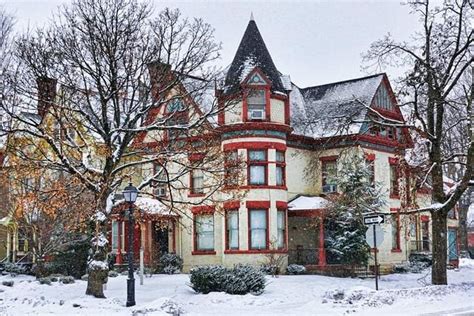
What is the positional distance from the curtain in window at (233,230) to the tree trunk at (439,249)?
1154 centimetres

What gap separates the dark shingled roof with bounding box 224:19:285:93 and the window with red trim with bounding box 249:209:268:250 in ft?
20.9

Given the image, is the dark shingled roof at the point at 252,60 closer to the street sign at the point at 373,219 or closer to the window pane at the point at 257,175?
the window pane at the point at 257,175

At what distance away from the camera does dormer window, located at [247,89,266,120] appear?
3453cm

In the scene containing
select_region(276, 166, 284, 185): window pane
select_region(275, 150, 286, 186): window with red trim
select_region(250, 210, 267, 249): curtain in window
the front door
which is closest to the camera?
select_region(250, 210, 267, 249): curtain in window

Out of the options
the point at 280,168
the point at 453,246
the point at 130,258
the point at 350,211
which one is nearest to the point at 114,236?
the point at 280,168

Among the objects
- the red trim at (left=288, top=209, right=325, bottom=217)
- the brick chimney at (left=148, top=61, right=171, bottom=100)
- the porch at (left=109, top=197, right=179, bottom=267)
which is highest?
the brick chimney at (left=148, top=61, right=171, bottom=100)

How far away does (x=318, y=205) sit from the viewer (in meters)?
35.7

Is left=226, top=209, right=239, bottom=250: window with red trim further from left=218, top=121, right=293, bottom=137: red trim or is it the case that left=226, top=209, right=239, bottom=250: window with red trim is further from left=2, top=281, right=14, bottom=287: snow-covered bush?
left=2, top=281, right=14, bottom=287: snow-covered bush

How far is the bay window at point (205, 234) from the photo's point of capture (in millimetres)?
36375

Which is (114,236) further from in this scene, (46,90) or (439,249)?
(439,249)

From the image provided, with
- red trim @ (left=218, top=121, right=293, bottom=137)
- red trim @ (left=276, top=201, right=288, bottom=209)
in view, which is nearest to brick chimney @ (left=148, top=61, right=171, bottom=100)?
red trim @ (left=218, top=121, right=293, bottom=137)

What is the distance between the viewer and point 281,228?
35.2 metres

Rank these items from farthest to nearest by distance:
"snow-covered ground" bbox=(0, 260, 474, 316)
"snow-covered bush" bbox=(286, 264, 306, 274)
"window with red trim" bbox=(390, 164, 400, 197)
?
"window with red trim" bbox=(390, 164, 400, 197)
"snow-covered bush" bbox=(286, 264, 306, 274)
"snow-covered ground" bbox=(0, 260, 474, 316)

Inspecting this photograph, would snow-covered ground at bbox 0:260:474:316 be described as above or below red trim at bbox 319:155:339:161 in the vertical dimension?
below
